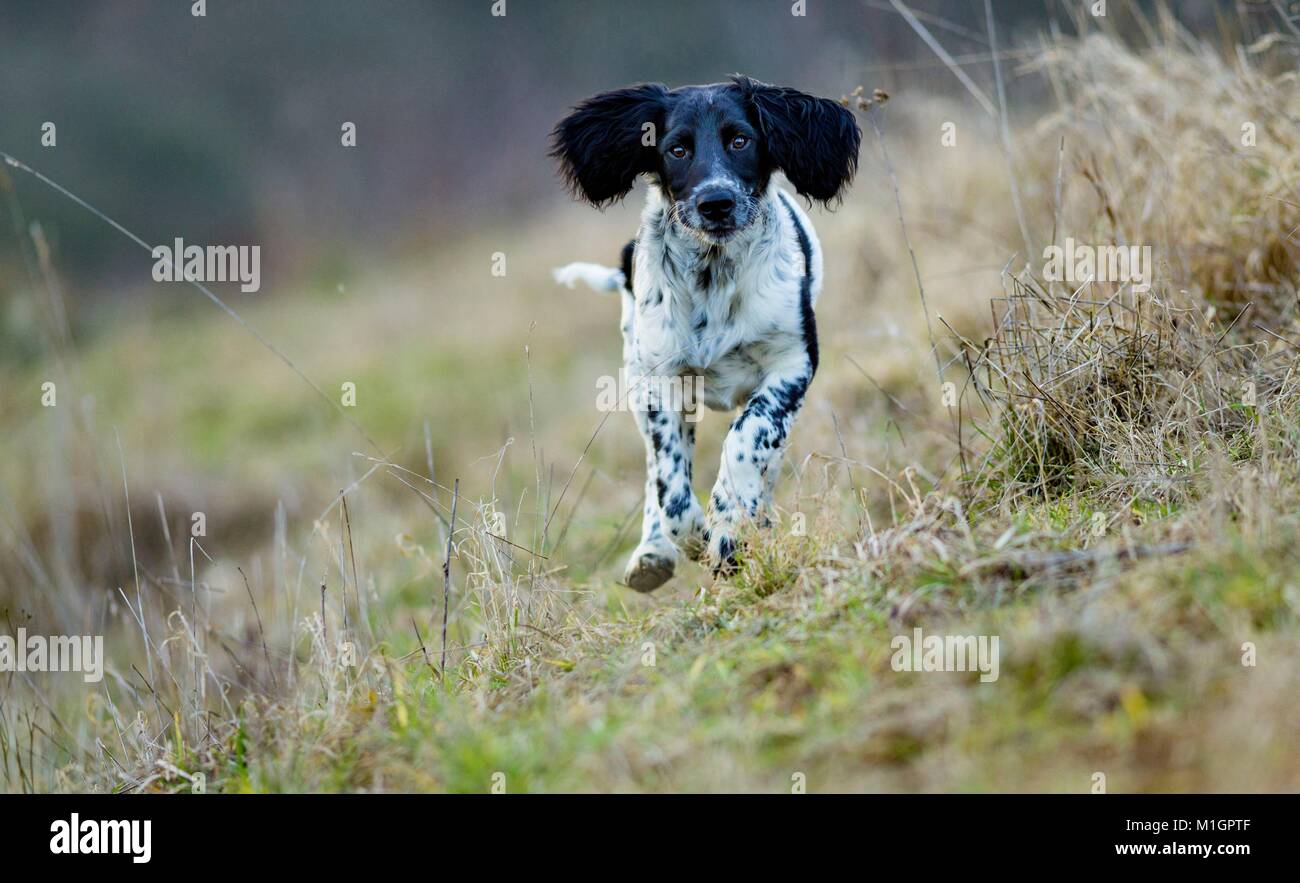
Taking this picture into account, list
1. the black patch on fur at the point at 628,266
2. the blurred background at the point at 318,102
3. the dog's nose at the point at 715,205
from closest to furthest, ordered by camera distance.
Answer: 1. the dog's nose at the point at 715,205
2. the black patch on fur at the point at 628,266
3. the blurred background at the point at 318,102

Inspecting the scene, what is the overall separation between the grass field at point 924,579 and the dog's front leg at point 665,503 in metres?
0.11

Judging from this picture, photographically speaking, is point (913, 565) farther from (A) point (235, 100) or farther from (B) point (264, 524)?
(A) point (235, 100)

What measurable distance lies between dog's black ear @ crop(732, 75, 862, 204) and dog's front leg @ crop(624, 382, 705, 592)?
0.81 m

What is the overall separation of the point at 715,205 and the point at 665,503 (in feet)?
2.82

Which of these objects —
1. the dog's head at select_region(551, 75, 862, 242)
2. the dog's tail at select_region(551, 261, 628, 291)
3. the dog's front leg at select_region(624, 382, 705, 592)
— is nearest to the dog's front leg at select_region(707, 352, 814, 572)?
the dog's front leg at select_region(624, 382, 705, 592)

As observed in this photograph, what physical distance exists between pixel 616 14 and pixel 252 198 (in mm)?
5526

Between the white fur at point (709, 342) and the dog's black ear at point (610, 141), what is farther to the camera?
the dog's black ear at point (610, 141)

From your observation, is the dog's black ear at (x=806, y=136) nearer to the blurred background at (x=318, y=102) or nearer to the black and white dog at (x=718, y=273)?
the black and white dog at (x=718, y=273)

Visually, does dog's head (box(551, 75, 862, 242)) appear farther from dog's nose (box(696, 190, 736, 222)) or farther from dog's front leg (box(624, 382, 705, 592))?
dog's front leg (box(624, 382, 705, 592))

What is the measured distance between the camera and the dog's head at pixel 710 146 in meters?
3.70

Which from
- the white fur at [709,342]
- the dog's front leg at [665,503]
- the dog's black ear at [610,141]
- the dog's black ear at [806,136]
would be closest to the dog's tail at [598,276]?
the dog's black ear at [610,141]

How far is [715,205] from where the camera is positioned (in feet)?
11.8

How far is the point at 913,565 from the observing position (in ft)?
8.87
